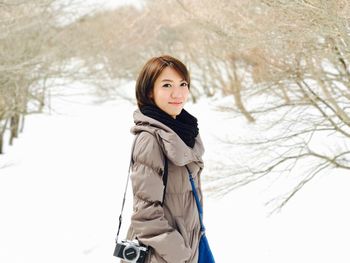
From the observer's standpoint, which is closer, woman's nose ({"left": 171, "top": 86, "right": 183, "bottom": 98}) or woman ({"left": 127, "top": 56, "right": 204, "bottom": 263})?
woman ({"left": 127, "top": 56, "right": 204, "bottom": 263})

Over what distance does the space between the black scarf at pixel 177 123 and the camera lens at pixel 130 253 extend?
0.54 meters

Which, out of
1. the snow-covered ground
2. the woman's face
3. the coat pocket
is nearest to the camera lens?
the coat pocket

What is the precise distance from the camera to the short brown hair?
1928 mm

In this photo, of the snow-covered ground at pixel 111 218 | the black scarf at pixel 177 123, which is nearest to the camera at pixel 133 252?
the black scarf at pixel 177 123

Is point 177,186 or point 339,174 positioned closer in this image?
point 177,186

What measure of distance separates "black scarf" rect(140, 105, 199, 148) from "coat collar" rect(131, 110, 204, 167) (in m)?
0.03

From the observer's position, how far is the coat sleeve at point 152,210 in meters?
1.78

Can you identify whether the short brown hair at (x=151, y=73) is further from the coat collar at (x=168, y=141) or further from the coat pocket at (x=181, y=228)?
the coat pocket at (x=181, y=228)

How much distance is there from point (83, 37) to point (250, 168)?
17.1 metres

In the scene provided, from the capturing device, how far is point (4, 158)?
14.6 metres

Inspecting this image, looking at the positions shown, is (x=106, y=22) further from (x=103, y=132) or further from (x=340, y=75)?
(x=340, y=75)

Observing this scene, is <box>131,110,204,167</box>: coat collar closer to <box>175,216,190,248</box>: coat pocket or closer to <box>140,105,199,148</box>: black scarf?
<box>140,105,199,148</box>: black scarf

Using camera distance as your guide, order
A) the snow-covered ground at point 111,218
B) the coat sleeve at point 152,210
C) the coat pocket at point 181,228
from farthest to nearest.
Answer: the snow-covered ground at point 111,218, the coat pocket at point 181,228, the coat sleeve at point 152,210

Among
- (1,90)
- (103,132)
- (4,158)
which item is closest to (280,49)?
(1,90)
